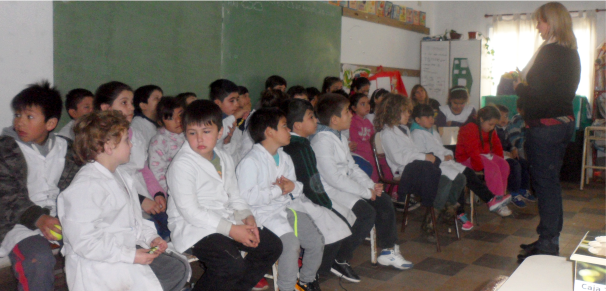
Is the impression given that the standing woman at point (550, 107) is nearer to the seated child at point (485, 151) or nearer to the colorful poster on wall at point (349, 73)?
the seated child at point (485, 151)

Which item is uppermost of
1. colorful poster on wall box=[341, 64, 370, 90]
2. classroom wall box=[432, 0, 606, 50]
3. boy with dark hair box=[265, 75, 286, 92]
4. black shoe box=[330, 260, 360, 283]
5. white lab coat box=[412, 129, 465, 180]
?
classroom wall box=[432, 0, 606, 50]

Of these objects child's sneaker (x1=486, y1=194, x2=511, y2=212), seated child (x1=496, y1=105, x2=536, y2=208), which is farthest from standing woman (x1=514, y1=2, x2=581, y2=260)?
seated child (x1=496, y1=105, x2=536, y2=208)

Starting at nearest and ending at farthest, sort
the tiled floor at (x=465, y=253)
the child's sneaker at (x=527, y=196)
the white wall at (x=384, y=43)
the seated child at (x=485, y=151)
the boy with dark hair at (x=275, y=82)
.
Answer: the tiled floor at (x=465, y=253) → the seated child at (x=485, y=151) → the boy with dark hair at (x=275, y=82) → the child's sneaker at (x=527, y=196) → the white wall at (x=384, y=43)

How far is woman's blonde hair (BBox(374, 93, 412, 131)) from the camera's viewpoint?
11.4ft

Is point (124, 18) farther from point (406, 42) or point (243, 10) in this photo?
point (406, 42)

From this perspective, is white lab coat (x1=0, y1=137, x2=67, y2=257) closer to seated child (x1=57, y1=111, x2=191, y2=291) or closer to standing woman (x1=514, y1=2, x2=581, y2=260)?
seated child (x1=57, y1=111, x2=191, y2=291)

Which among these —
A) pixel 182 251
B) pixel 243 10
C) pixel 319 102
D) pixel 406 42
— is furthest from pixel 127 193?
pixel 406 42

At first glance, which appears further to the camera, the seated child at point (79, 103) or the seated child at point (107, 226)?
the seated child at point (79, 103)

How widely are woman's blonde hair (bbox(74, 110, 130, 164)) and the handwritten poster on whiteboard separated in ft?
20.7

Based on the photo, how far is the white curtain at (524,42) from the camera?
725 cm

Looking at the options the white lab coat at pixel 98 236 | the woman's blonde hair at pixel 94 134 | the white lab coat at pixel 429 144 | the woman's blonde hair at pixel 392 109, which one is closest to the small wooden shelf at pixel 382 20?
the white lab coat at pixel 429 144

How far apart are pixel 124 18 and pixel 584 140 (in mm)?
4915

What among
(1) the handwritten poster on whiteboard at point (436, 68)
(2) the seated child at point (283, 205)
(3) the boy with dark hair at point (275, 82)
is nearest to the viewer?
(2) the seated child at point (283, 205)

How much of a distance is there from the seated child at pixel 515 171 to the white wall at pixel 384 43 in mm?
1964
